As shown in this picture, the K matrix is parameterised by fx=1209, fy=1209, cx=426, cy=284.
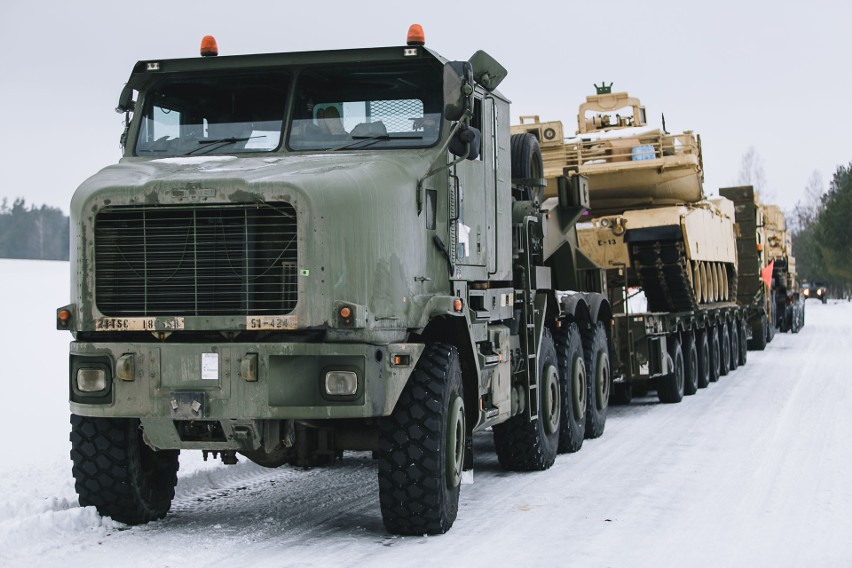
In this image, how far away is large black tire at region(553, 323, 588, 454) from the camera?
11859 mm

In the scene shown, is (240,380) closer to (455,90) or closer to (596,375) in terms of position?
(455,90)

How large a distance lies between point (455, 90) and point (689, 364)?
12024mm

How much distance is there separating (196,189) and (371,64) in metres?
1.77

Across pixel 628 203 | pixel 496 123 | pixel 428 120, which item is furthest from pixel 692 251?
pixel 428 120

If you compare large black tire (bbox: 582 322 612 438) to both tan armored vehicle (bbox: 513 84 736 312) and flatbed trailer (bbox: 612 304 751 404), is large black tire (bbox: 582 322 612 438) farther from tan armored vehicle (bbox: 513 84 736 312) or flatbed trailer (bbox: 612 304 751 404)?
tan armored vehicle (bbox: 513 84 736 312)

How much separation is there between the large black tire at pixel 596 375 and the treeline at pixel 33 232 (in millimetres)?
101381

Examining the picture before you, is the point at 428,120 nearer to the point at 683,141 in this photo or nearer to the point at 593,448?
the point at 593,448

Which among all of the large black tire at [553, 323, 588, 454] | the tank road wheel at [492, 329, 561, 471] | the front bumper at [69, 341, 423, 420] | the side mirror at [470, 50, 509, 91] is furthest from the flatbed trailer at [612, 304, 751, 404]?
the front bumper at [69, 341, 423, 420]

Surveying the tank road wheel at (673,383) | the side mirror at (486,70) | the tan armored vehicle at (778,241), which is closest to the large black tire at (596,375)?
the tank road wheel at (673,383)

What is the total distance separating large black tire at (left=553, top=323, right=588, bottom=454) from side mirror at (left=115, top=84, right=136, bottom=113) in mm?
5122

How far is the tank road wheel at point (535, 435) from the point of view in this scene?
1061cm

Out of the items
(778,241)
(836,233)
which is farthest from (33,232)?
(778,241)

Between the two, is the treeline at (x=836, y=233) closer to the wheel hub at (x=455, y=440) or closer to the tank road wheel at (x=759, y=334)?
the tank road wheel at (x=759, y=334)

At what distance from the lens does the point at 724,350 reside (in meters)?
22.4
